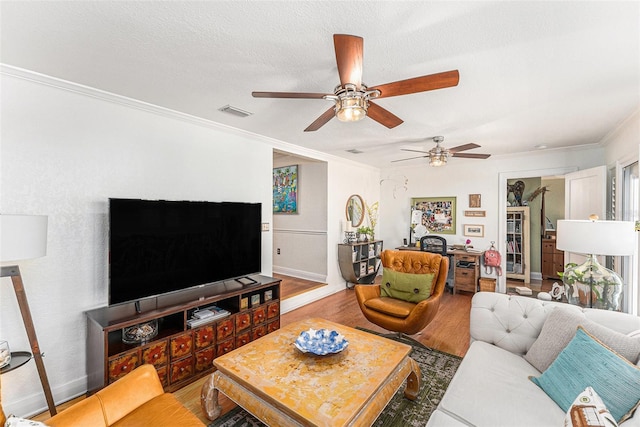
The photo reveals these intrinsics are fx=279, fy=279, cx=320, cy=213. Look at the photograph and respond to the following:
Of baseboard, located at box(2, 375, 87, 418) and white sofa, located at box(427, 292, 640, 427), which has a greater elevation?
white sofa, located at box(427, 292, 640, 427)

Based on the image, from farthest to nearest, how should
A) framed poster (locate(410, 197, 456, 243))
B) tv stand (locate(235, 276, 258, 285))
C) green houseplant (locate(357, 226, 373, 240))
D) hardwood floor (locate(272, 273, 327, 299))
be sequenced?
framed poster (locate(410, 197, 456, 243)) → green houseplant (locate(357, 226, 373, 240)) → hardwood floor (locate(272, 273, 327, 299)) → tv stand (locate(235, 276, 258, 285))

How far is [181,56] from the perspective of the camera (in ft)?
5.79

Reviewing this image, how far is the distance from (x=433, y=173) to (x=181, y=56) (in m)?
4.87

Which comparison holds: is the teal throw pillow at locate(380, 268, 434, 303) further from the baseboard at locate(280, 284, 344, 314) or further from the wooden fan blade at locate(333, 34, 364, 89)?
the wooden fan blade at locate(333, 34, 364, 89)

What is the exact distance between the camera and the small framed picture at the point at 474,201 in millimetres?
5039

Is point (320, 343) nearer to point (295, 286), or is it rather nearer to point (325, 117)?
point (325, 117)

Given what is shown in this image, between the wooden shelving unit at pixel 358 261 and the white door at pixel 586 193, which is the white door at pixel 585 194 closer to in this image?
the white door at pixel 586 193

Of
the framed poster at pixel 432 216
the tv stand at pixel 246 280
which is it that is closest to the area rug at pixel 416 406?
the tv stand at pixel 246 280

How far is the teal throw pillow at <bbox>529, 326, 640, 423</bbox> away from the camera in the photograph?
1196mm

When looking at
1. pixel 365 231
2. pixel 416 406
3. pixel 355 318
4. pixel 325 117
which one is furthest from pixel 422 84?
pixel 365 231

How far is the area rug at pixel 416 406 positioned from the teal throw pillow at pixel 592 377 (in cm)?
78

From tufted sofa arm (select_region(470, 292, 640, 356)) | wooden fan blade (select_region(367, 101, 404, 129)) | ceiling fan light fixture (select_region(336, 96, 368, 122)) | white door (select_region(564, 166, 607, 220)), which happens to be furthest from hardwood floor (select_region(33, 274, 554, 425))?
wooden fan blade (select_region(367, 101, 404, 129))

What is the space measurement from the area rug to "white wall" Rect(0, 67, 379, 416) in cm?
133

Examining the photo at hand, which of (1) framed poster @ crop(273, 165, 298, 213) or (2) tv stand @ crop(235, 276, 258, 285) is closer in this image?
(2) tv stand @ crop(235, 276, 258, 285)
